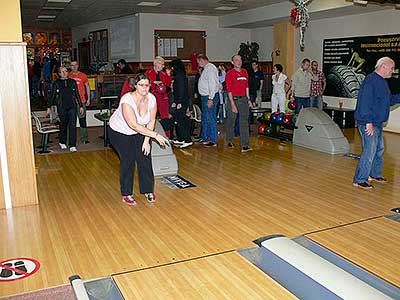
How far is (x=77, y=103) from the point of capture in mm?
7645

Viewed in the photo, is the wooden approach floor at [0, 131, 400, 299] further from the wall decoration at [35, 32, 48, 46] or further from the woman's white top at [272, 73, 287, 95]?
→ the wall decoration at [35, 32, 48, 46]

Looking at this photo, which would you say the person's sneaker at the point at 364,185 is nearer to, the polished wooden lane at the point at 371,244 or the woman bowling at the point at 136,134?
the polished wooden lane at the point at 371,244

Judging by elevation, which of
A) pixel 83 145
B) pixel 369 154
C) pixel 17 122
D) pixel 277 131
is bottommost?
pixel 83 145

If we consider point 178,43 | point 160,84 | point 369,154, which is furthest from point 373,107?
point 178,43

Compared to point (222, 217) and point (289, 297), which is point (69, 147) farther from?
point (289, 297)

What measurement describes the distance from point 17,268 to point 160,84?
14.3 ft

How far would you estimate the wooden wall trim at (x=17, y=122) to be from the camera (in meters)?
4.64

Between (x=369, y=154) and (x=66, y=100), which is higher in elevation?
(x=66, y=100)

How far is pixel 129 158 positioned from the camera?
464 cm

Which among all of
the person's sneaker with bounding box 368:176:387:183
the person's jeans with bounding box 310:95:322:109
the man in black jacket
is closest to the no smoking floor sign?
the person's sneaker with bounding box 368:176:387:183

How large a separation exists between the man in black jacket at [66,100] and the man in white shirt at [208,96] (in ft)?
6.95

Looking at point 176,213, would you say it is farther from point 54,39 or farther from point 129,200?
point 54,39

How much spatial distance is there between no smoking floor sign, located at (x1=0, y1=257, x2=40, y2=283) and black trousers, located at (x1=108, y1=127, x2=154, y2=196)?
57.3 inches

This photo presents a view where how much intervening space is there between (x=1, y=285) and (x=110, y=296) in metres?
0.80
